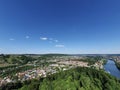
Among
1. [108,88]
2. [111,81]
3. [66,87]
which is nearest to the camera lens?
[66,87]

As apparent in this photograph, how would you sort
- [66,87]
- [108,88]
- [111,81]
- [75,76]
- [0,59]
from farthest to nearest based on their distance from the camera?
[0,59], [75,76], [111,81], [108,88], [66,87]

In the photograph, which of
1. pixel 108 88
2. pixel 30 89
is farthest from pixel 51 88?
pixel 108 88

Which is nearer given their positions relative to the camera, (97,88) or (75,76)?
(97,88)

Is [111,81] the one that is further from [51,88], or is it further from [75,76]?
[51,88]

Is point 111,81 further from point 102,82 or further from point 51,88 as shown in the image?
point 51,88

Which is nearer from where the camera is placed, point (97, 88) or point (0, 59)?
point (97, 88)

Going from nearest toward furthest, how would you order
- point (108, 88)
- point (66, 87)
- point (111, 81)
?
point (66, 87)
point (108, 88)
point (111, 81)

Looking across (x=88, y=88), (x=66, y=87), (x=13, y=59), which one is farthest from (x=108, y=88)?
(x=13, y=59)
